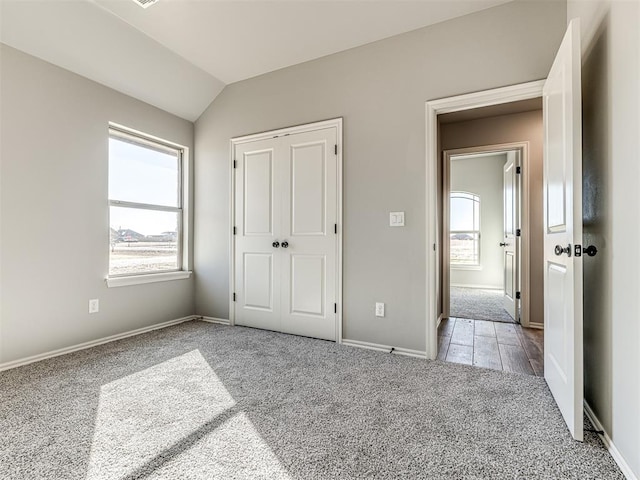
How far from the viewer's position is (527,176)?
3719 millimetres

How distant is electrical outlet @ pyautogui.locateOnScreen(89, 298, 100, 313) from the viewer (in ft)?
9.58

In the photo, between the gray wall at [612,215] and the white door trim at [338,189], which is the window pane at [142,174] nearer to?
the white door trim at [338,189]

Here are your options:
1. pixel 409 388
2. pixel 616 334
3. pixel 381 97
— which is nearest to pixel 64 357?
pixel 409 388

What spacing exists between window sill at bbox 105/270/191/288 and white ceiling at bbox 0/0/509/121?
1.83 meters

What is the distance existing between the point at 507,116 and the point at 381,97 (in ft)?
6.36

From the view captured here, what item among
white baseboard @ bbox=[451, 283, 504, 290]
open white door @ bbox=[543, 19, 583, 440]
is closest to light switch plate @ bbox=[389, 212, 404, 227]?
open white door @ bbox=[543, 19, 583, 440]

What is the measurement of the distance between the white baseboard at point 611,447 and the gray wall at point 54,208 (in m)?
3.65

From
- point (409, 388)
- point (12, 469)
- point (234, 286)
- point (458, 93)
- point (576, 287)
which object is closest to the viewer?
point (12, 469)

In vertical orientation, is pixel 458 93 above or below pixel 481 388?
above

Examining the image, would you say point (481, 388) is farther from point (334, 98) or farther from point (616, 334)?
point (334, 98)

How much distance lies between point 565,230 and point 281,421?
175cm

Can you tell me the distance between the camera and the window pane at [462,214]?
6.66 meters

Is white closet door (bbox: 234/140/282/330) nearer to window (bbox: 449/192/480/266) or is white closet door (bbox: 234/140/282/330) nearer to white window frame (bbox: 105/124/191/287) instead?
white window frame (bbox: 105/124/191/287)

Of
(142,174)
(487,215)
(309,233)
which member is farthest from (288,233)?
(487,215)
